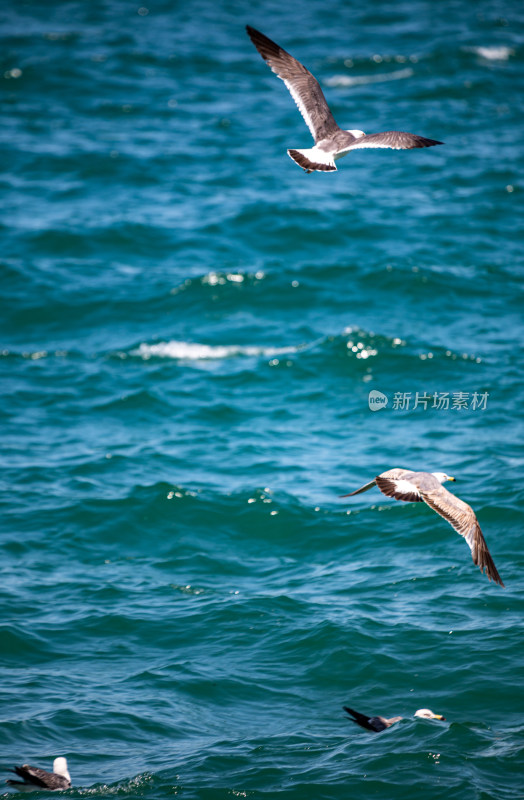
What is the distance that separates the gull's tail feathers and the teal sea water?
A: 584cm

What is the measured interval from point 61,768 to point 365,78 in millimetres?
28797

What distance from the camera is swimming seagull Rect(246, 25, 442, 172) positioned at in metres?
9.71

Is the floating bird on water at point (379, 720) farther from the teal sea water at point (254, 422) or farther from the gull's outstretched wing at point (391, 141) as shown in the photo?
the gull's outstretched wing at point (391, 141)

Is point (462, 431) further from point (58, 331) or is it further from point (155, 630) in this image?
point (58, 331)

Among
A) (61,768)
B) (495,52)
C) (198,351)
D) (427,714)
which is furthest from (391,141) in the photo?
(495,52)

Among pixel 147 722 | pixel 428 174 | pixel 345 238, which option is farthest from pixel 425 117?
pixel 147 722

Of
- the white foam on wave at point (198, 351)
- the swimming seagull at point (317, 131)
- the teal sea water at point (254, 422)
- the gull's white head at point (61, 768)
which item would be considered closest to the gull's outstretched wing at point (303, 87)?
the swimming seagull at point (317, 131)

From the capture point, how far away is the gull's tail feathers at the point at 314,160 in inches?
368

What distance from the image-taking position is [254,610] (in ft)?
41.5

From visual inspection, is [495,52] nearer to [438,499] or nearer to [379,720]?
[438,499]

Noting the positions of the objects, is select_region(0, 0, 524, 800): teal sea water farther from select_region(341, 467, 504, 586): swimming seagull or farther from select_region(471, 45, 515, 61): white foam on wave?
select_region(341, 467, 504, 586): swimming seagull

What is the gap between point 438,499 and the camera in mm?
9875

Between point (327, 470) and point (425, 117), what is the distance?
666 inches

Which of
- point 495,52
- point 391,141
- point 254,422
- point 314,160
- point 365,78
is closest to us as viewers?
point 314,160
